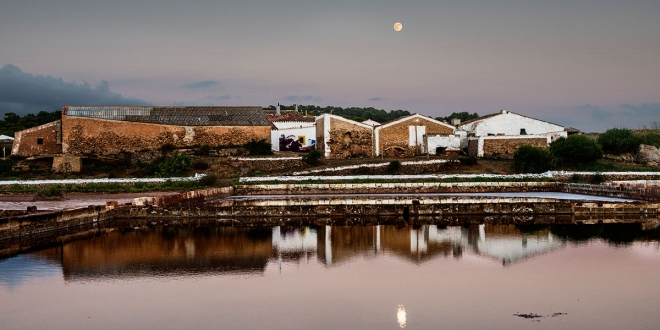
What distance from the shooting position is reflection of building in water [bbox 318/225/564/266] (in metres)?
12.8

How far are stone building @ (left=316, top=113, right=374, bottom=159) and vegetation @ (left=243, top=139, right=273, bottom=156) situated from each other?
2.83 meters

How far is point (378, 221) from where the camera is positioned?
57.3 ft

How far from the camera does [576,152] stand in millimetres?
29125

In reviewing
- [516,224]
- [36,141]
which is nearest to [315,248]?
[516,224]

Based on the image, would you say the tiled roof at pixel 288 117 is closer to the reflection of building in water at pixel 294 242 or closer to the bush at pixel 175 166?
the bush at pixel 175 166

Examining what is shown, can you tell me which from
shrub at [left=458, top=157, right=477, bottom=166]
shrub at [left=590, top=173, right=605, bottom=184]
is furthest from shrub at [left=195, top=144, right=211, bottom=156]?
shrub at [left=590, top=173, right=605, bottom=184]

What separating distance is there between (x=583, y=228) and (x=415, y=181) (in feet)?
26.6

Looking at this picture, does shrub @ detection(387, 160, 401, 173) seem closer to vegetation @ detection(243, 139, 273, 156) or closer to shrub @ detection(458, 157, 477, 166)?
shrub @ detection(458, 157, 477, 166)

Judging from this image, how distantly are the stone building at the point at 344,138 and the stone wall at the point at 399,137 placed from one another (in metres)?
0.58

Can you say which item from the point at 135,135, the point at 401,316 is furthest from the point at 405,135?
the point at 401,316

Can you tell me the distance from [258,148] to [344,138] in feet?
14.3

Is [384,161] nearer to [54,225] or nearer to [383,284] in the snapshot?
[54,225]

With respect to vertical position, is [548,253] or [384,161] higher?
[384,161]

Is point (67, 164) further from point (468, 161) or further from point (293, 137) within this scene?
point (468, 161)
